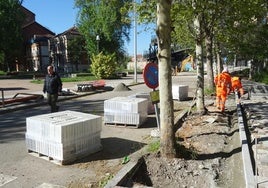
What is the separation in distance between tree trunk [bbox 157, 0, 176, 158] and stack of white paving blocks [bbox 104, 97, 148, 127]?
3.62 metres

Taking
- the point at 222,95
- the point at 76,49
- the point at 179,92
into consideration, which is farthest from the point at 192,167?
the point at 76,49

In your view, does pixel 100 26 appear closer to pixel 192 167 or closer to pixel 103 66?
pixel 103 66

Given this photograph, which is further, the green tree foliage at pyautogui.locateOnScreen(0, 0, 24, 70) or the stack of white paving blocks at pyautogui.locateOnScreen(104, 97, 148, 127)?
the green tree foliage at pyautogui.locateOnScreen(0, 0, 24, 70)

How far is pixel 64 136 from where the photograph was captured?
21.7 ft

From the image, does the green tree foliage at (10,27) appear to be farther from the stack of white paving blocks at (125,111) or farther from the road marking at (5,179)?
Answer: the road marking at (5,179)

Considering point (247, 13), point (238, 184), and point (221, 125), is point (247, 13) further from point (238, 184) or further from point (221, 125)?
point (238, 184)

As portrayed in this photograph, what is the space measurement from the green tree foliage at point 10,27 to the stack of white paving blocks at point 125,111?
134 ft

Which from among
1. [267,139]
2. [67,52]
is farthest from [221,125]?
[67,52]

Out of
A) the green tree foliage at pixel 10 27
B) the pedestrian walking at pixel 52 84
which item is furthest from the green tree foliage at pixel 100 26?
the pedestrian walking at pixel 52 84

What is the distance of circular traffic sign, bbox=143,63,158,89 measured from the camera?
8062mm

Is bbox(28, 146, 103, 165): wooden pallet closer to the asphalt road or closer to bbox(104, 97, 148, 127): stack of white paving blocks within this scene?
the asphalt road

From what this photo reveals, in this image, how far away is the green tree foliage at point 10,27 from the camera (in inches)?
1853

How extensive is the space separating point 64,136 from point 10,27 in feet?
148

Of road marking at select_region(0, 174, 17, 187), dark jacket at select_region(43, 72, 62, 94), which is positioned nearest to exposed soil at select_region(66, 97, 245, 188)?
road marking at select_region(0, 174, 17, 187)
